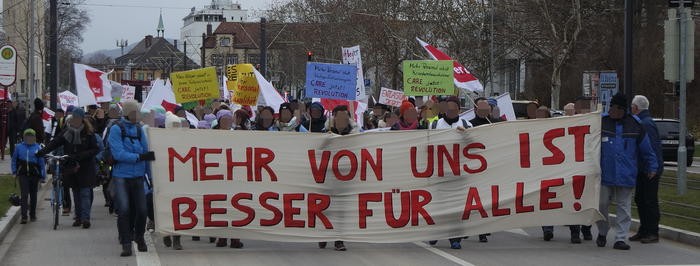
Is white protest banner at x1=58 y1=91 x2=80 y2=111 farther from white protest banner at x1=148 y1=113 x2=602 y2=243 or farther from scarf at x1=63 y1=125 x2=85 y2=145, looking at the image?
white protest banner at x1=148 y1=113 x2=602 y2=243

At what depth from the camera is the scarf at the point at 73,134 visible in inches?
526

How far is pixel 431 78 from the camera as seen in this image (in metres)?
17.1

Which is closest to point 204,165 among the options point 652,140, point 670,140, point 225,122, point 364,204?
point 225,122

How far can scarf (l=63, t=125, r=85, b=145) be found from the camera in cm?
1337

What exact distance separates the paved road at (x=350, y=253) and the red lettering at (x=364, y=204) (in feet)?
1.08

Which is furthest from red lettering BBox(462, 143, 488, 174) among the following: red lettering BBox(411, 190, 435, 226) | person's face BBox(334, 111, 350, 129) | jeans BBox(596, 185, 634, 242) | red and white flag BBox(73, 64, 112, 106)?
red and white flag BBox(73, 64, 112, 106)

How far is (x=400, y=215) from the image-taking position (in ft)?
37.4

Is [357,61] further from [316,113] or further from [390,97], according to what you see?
[316,113]

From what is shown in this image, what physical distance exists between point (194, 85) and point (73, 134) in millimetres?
5054

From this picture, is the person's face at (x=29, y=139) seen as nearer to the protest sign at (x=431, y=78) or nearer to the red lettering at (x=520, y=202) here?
the protest sign at (x=431, y=78)

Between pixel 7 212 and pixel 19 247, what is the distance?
9.50 feet

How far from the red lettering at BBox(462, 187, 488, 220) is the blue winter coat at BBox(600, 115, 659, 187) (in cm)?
146

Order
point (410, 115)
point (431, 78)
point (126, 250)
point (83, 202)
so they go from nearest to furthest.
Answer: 1. point (126, 250)
2. point (410, 115)
3. point (83, 202)
4. point (431, 78)

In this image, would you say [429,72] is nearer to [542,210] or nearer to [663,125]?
[542,210]
